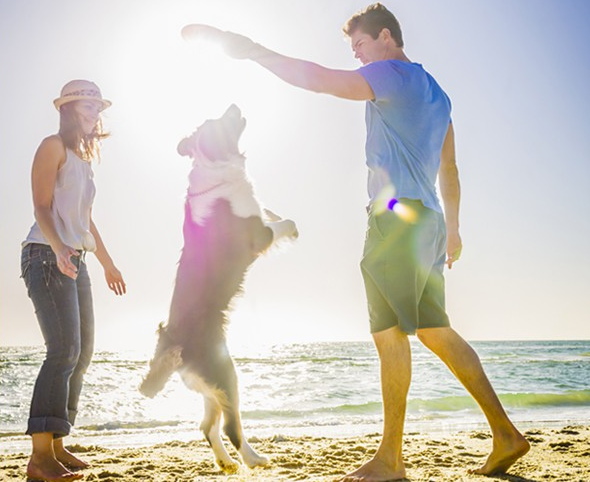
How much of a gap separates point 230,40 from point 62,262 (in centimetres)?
144

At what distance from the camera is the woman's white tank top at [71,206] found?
3221 mm

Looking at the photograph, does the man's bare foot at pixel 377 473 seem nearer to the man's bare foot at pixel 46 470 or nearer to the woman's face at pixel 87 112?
the man's bare foot at pixel 46 470

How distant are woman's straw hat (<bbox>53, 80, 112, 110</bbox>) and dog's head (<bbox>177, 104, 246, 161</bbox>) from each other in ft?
2.74

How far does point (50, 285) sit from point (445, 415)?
7114 millimetres

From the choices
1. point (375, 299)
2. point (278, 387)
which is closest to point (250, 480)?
point (375, 299)

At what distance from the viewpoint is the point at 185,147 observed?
162 inches

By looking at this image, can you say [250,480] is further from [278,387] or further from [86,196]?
[278,387]

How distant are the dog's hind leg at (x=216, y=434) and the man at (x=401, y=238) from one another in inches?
32.8

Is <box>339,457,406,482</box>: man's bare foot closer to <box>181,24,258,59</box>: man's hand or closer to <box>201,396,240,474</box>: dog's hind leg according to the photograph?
<box>201,396,240,474</box>: dog's hind leg

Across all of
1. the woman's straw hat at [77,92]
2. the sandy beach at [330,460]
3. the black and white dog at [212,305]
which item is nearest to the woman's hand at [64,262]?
the black and white dog at [212,305]

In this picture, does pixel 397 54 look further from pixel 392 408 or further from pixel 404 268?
pixel 392 408

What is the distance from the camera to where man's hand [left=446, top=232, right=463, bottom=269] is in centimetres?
330

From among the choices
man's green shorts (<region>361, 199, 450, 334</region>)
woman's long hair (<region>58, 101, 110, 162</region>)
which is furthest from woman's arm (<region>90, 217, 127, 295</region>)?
man's green shorts (<region>361, 199, 450, 334</region>)

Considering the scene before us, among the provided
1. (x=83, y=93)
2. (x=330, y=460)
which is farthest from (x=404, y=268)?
(x=83, y=93)
